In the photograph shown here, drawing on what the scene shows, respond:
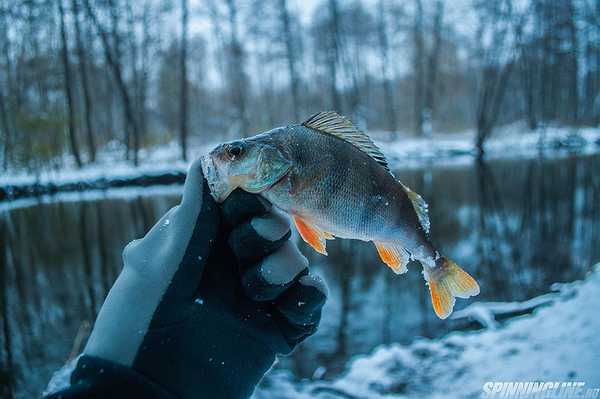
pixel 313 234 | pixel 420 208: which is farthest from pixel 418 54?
pixel 313 234

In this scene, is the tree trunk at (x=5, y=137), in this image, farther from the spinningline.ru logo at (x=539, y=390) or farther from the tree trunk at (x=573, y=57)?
the tree trunk at (x=573, y=57)

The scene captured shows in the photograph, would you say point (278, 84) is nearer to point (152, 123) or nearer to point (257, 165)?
point (152, 123)

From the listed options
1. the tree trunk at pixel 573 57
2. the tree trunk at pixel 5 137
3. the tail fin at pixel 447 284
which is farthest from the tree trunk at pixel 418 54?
the tail fin at pixel 447 284

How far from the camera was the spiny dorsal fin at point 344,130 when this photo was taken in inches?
72.5

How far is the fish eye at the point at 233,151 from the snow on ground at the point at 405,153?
17.9 meters

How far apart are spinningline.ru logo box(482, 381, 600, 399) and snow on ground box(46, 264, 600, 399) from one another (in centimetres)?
6

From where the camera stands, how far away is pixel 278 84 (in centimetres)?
4394

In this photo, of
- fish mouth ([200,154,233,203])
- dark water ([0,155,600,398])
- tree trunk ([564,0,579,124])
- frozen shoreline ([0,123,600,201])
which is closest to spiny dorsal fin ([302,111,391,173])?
fish mouth ([200,154,233,203])

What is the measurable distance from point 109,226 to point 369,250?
7.00 m

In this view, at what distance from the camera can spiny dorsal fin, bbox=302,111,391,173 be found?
184 cm

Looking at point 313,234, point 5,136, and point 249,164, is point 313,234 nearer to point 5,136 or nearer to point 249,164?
point 249,164

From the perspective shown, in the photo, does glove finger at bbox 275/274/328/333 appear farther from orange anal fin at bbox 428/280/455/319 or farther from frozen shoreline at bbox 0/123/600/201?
frozen shoreline at bbox 0/123/600/201

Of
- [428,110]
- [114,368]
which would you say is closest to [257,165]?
[114,368]

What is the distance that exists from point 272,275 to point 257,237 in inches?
6.7
